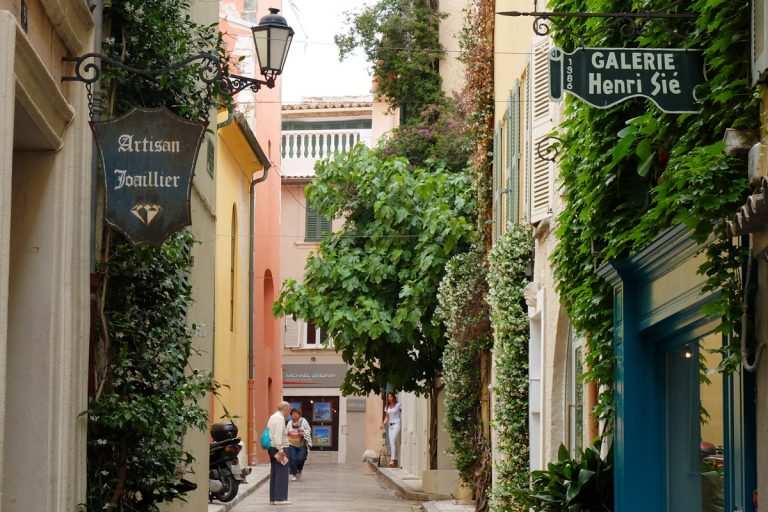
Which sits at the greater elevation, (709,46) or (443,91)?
(443,91)

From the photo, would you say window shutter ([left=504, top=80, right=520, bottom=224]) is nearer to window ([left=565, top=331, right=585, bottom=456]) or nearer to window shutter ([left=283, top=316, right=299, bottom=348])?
window ([left=565, top=331, right=585, bottom=456])

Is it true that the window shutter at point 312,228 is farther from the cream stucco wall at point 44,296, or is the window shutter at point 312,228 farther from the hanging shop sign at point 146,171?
the hanging shop sign at point 146,171

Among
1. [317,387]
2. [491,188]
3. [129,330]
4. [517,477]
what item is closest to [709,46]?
[129,330]

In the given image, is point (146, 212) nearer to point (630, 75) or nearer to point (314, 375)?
point (630, 75)

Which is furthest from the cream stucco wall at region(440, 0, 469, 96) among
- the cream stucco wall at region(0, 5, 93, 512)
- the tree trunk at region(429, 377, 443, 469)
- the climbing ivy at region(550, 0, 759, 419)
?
the cream stucco wall at region(0, 5, 93, 512)

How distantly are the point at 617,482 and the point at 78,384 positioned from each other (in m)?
3.58

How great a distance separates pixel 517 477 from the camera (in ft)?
51.2

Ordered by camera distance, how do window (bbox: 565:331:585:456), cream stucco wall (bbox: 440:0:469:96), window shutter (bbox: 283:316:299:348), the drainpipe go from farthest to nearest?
window shutter (bbox: 283:316:299:348)
the drainpipe
cream stucco wall (bbox: 440:0:469:96)
window (bbox: 565:331:585:456)

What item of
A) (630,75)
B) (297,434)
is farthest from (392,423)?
(630,75)

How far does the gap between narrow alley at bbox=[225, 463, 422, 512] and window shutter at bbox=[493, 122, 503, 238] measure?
551 cm

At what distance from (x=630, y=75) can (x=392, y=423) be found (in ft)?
97.6

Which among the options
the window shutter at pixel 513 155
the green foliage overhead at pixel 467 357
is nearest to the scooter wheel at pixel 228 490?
the green foliage overhead at pixel 467 357

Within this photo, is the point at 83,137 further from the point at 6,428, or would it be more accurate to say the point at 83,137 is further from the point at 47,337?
the point at 6,428

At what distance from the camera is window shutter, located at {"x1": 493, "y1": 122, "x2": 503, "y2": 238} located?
18.0 meters
